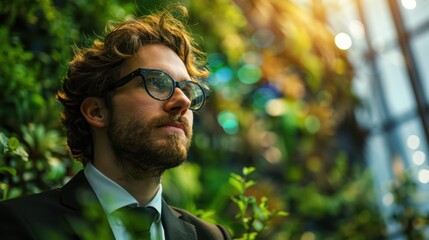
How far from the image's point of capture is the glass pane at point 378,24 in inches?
260

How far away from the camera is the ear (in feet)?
6.64

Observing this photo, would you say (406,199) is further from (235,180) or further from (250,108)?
(235,180)

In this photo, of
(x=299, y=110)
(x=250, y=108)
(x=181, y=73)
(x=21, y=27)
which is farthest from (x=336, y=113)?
(x=181, y=73)

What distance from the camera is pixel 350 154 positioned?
6.54 m

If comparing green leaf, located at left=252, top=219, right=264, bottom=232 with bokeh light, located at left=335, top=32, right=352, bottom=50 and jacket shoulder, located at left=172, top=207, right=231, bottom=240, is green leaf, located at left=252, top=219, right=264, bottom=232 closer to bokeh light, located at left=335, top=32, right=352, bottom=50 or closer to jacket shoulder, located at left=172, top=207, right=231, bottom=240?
jacket shoulder, located at left=172, top=207, right=231, bottom=240

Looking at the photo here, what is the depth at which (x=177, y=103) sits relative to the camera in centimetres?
192

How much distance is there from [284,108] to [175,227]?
3.31 m

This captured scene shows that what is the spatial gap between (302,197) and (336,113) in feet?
3.03

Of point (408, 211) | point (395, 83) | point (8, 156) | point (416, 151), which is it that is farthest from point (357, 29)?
point (8, 156)

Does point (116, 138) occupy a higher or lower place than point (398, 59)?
higher

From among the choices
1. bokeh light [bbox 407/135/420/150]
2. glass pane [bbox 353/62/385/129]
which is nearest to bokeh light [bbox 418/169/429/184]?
bokeh light [bbox 407/135/420/150]

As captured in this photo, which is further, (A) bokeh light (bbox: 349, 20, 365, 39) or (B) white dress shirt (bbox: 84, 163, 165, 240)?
(A) bokeh light (bbox: 349, 20, 365, 39)

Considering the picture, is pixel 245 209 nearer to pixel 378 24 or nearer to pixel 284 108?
pixel 284 108

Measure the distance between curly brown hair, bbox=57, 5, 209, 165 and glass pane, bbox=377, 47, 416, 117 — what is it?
4.64 meters
